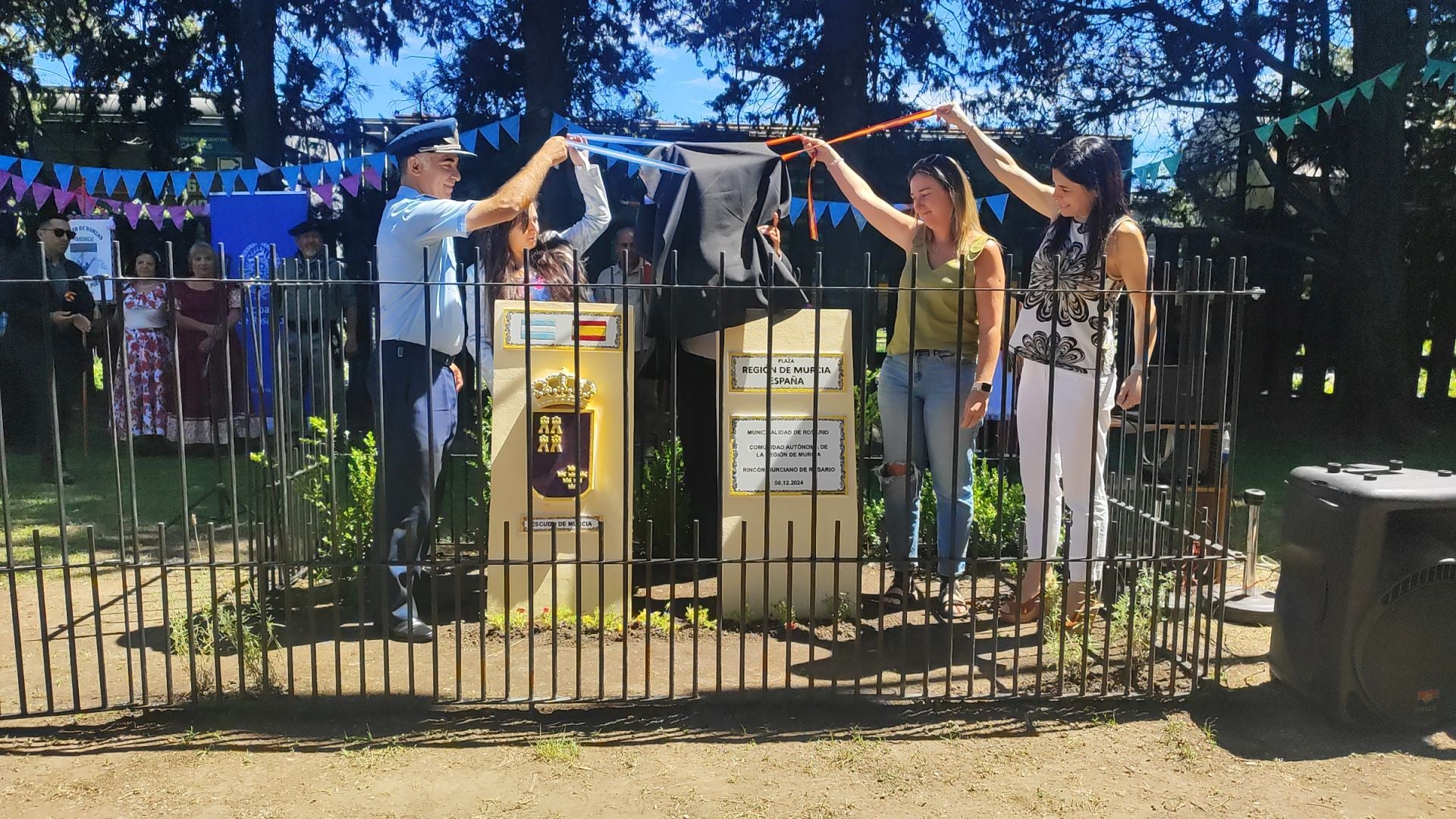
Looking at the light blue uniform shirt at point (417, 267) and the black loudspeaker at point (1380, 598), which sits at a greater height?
the light blue uniform shirt at point (417, 267)

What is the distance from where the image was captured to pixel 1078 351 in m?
3.88

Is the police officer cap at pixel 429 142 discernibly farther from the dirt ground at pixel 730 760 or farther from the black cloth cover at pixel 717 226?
the dirt ground at pixel 730 760

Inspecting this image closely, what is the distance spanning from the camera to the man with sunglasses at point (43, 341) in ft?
24.7

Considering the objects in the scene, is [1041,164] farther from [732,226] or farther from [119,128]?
[119,128]

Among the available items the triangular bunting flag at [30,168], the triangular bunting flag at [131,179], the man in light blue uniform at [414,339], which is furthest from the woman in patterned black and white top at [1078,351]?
the triangular bunting flag at [30,168]

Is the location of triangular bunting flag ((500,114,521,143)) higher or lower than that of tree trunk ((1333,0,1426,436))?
higher

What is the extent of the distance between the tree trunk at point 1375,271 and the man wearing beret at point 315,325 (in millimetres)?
9417

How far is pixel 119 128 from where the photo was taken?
1108cm

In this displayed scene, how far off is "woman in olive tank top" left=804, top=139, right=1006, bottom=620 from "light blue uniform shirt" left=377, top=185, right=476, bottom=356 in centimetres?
159

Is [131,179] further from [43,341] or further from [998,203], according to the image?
[998,203]

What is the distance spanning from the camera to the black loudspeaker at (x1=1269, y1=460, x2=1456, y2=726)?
3266mm

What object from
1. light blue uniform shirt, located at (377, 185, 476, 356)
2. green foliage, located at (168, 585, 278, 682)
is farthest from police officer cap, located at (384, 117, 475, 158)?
green foliage, located at (168, 585, 278, 682)

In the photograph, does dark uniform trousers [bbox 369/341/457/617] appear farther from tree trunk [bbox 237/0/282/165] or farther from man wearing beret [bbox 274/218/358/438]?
tree trunk [bbox 237/0/282/165]

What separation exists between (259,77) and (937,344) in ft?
29.2
